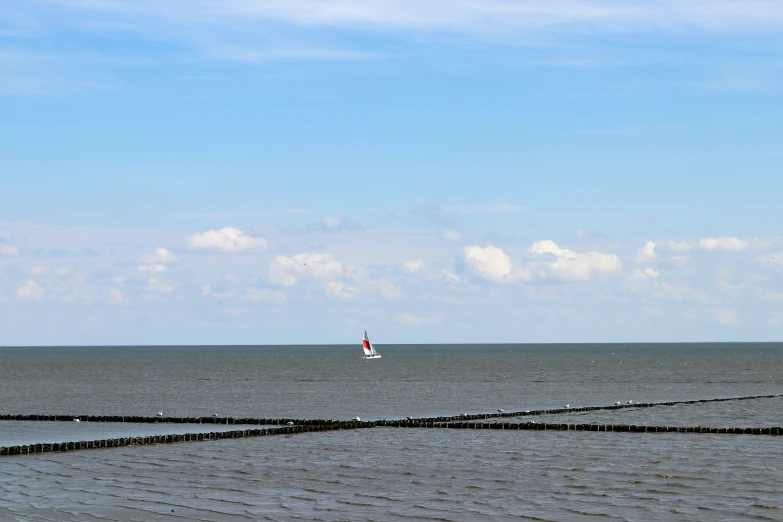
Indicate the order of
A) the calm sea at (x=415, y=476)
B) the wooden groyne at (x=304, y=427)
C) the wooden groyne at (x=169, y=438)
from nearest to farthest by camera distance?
1. the calm sea at (x=415, y=476)
2. the wooden groyne at (x=169, y=438)
3. the wooden groyne at (x=304, y=427)

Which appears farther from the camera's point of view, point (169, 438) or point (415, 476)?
point (169, 438)

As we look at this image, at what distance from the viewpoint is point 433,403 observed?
77.6 m

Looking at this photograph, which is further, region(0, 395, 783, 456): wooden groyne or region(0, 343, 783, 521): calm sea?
region(0, 395, 783, 456): wooden groyne

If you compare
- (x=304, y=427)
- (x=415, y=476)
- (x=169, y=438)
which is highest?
(x=304, y=427)

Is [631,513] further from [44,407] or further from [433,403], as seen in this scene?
[44,407]

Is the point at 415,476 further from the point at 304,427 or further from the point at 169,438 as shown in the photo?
the point at 304,427

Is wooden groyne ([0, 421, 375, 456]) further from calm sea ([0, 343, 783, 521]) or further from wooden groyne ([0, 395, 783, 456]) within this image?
calm sea ([0, 343, 783, 521])

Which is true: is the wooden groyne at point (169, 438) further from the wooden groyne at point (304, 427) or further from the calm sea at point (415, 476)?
the calm sea at point (415, 476)

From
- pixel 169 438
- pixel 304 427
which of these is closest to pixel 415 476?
pixel 169 438

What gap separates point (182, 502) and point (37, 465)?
32.4 feet

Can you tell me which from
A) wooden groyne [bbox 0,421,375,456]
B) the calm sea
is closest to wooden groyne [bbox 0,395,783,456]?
wooden groyne [bbox 0,421,375,456]

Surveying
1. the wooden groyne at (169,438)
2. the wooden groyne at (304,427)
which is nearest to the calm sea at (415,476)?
the wooden groyne at (169,438)

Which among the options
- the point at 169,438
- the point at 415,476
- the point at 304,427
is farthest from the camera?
the point at 304,427

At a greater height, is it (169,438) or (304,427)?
(304,427)
